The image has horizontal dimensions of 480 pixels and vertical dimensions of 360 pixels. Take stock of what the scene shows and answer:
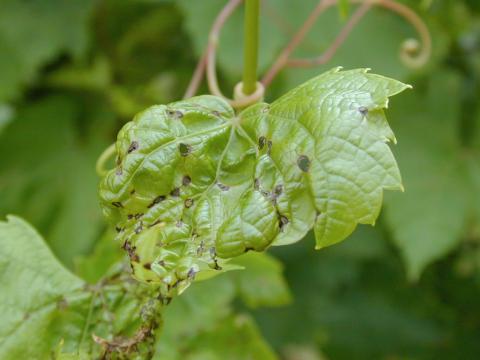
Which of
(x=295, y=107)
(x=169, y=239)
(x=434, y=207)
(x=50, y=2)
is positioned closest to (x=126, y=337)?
(x=169, y=239)

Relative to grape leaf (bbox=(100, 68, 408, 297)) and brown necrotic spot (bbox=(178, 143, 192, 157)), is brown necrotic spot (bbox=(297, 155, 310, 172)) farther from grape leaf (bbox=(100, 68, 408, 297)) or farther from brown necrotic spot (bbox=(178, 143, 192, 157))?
brown necrotic spot (bbox=(178, 143, 192, 157))

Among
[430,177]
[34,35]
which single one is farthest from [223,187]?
[34,35]

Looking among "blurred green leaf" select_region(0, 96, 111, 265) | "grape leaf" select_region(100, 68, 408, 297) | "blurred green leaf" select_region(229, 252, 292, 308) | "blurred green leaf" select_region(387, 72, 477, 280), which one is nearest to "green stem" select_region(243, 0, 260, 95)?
"grape leaf" select_region(100, 68, 408, 297)

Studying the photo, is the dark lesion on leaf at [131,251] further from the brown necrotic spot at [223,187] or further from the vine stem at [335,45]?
the vine stem at [335,45]

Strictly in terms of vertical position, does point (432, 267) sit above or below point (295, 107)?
below

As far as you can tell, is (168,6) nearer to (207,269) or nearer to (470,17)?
(470,17)

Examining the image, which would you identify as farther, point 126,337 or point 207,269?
point 126,337

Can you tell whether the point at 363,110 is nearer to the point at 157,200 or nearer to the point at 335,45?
the point at 157,200
